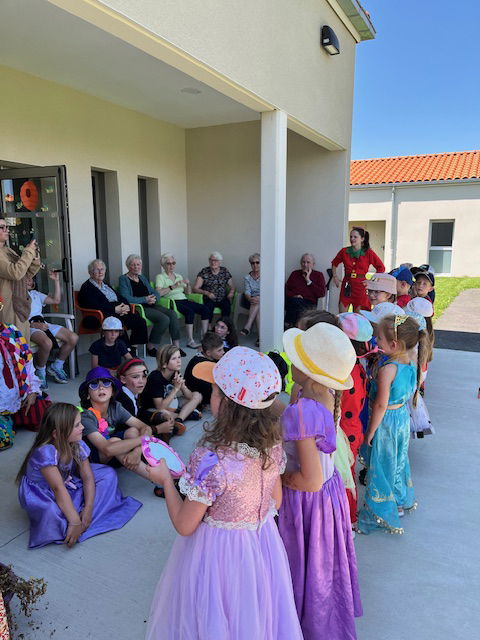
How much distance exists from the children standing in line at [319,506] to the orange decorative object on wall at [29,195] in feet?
13.2

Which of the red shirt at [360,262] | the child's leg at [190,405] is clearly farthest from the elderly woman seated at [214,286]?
the child's leg at [190,405]

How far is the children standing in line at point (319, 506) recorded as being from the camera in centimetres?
154

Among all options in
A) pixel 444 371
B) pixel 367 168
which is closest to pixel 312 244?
pixel 444 371

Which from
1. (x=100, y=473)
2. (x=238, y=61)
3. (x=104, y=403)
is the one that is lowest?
(x=100, y=473)

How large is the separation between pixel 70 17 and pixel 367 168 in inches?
614

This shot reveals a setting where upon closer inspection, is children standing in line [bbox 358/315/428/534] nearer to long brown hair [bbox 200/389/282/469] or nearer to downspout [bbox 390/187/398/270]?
long brown hair [bbox 200/389/282/469]

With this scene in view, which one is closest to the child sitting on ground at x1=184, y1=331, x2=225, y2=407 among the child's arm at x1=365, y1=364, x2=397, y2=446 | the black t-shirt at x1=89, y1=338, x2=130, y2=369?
the black t-shirt at x1=89, y1=338, x2=130, y2=369

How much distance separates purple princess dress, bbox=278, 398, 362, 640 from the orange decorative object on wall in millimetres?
4211

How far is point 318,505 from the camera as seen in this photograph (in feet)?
5.53

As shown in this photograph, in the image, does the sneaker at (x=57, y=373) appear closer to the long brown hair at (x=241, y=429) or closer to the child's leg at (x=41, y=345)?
the child's leg at (x=41, y=345)

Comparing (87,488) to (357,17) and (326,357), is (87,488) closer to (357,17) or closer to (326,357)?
(326,357)

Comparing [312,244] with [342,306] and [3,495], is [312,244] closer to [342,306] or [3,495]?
[342,306]

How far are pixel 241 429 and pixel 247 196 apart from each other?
6030 millimetres

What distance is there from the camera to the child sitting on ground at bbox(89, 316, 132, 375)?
4.25m
